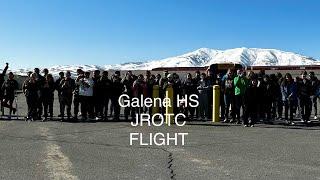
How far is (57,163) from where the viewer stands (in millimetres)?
8914

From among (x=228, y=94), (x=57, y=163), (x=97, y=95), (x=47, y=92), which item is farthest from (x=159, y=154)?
(x=47, y=92)

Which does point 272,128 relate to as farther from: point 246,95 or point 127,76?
point 127,76

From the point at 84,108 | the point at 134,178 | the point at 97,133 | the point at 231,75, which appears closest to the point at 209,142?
the point at 97,133

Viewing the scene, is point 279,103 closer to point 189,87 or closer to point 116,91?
point 189,87

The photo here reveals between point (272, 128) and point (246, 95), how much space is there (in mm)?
1488

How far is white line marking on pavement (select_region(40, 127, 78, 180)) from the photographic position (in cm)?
787

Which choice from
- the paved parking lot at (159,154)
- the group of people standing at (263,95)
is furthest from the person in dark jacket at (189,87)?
the paved parking lot at (159,154)

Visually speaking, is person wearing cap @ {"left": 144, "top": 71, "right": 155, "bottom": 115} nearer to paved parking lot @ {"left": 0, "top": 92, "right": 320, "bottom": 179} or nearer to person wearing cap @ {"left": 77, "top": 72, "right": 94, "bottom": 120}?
person wearing cap @ {"left": 77, "top": 72, "right": 94, "bottom": 120}

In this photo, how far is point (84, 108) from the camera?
1769cm

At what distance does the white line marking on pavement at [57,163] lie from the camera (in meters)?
7.87

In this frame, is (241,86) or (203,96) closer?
(241,86)
